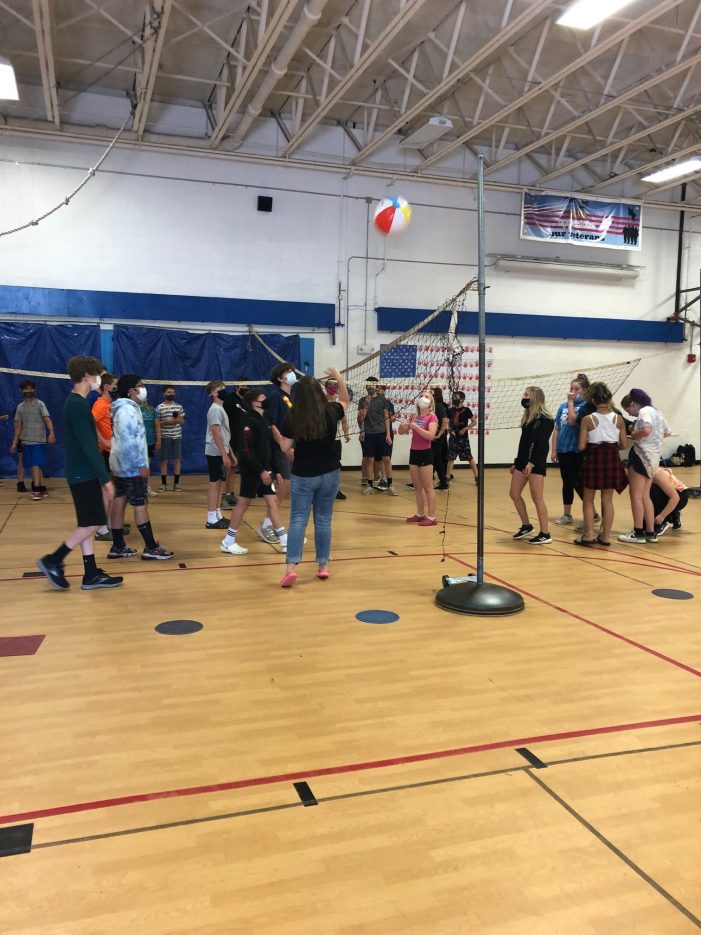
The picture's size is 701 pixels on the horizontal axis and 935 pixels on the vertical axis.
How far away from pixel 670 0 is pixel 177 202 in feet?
26.3

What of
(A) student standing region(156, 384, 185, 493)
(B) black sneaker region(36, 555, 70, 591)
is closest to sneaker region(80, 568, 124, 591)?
(B) black sneaker region(36, 555, 70, 591)

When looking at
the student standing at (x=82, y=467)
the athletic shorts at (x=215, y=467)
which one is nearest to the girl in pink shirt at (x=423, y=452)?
the athletic shorts at (x=215, y=467)

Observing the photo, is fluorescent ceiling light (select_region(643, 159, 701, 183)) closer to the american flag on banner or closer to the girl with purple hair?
the american flag on banner

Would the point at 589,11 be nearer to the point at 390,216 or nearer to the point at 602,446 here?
the point at 390,216

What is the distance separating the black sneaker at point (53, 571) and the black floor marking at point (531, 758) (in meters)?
3.70

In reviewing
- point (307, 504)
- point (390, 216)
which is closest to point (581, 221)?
point (390, 216)

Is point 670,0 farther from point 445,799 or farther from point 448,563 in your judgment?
point 445,799

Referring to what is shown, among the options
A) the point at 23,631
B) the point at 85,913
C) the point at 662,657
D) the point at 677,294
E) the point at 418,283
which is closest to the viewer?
the point at 85,913

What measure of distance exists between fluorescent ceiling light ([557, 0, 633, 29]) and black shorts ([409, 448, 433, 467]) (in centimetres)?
528

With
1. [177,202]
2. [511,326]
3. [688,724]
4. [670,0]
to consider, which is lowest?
[688,724]

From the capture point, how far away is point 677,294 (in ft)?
50.5

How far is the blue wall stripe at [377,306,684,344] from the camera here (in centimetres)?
1345

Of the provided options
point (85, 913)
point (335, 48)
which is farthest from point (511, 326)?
point (85, 913)

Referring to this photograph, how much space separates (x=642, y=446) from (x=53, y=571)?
5.57m
